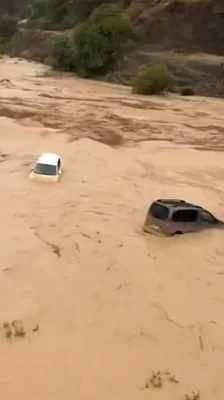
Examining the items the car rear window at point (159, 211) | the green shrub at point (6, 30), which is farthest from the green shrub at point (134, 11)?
the car rear window at point (159, 211)

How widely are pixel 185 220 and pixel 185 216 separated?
10 centimetres

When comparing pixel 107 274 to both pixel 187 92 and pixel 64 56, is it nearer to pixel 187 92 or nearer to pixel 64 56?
pixel 187 92

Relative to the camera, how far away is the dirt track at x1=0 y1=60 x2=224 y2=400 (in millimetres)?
8891

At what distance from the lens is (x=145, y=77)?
40406 mm

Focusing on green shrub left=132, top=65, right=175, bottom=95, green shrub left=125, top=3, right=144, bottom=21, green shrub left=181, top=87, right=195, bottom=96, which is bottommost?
green shrub left=181, top=87, right=195, bottom=96

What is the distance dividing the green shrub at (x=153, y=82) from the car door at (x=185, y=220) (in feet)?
88.5

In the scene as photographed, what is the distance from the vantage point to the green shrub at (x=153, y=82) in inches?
1578

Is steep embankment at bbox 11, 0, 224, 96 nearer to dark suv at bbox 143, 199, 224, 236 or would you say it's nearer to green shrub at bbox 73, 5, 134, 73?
green shrub at bbox 73, 5, 134, 73

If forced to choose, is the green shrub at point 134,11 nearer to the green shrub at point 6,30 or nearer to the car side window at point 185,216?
the green shrub at point 6,30

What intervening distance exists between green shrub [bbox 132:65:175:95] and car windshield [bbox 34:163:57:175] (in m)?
23.7

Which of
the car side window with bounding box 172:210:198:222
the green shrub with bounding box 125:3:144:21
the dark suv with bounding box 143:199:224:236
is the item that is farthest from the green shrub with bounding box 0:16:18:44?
the car side window with bounding box 172:210:198:222

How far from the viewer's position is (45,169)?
17.7m

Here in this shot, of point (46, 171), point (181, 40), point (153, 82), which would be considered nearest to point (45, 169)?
point (46, 171)

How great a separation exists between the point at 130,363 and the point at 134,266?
12.3ft
